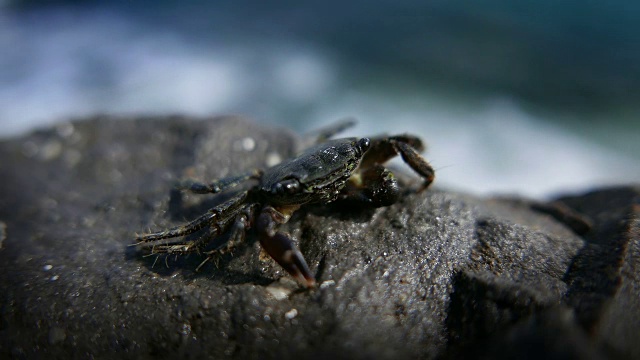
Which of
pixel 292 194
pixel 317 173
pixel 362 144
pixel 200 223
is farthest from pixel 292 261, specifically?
pixel 362 144

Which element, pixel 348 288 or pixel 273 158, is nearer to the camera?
pixel 348 288

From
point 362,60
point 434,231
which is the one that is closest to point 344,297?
point 434,231

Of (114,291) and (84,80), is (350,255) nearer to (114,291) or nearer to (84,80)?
(114,291)

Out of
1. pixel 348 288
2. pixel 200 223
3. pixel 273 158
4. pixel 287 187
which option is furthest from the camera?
pixel 273 158

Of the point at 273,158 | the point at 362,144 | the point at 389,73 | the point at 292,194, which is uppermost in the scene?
the point at 389,73

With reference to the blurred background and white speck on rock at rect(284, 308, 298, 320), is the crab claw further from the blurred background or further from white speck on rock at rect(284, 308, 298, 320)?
the blurred background

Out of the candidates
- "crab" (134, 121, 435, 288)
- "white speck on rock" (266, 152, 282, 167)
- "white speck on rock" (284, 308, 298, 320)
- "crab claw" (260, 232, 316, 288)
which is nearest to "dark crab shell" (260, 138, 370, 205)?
"crab" (134, 121, 435, 288)

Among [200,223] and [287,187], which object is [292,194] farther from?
[200,223]
